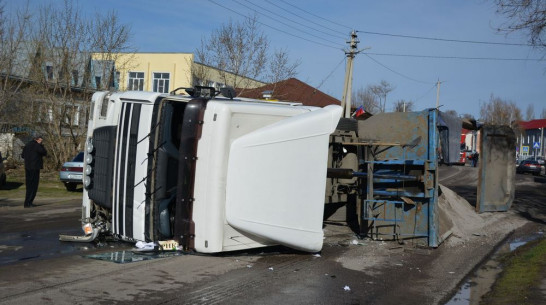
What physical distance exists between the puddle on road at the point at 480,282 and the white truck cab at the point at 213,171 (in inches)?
78.2

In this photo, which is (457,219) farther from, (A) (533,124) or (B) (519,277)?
(A) (533,124)

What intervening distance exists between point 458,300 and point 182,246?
3385 millimetres

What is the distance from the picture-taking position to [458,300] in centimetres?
634

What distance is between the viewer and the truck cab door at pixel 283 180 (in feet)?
22.8

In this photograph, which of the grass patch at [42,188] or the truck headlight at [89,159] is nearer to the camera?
the truck headlight at [89,159]

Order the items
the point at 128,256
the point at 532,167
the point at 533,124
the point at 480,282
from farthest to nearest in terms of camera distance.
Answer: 1. the point at 533,124
2. the point at 532,167
3. the point at 128,256
4. the point at 480,282

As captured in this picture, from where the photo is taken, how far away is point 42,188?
19047 millimetres

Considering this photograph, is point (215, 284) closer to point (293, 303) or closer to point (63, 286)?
point (293, 303)

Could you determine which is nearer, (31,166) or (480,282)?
(480,282)

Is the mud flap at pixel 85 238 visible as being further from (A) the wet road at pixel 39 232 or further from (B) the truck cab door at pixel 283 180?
(B) the truck cab door at pixel 283 180

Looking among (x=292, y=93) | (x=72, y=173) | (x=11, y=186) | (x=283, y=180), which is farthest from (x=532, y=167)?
(x=283, y=180)

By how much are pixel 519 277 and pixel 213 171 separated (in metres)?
4.25

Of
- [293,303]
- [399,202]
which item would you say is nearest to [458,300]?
[293,303]

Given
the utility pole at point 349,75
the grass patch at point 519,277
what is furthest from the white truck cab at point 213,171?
the utility pole at point 349,75
